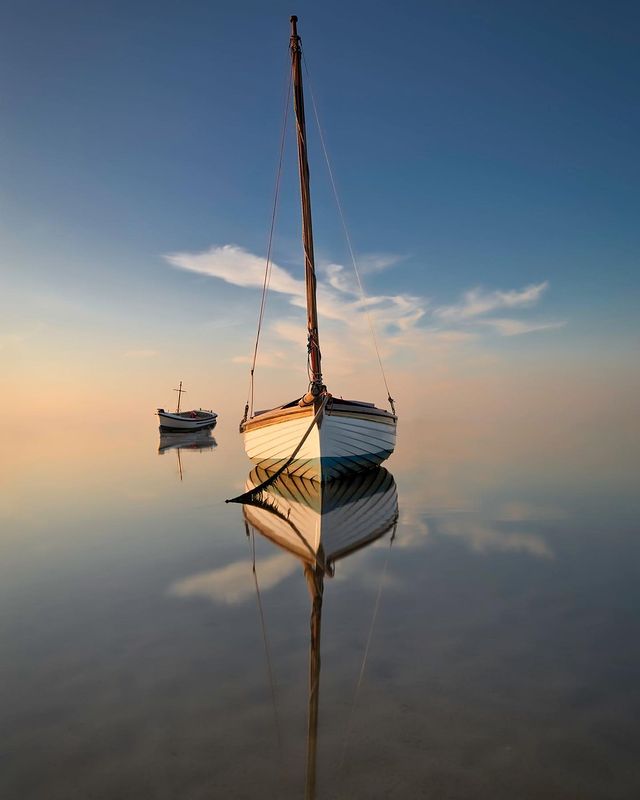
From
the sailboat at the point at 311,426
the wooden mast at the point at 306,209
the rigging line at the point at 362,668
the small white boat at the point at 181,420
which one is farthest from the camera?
the small white boat at the point at 181,420

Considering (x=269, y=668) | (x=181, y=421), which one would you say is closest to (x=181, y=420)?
(x=181, y=421)

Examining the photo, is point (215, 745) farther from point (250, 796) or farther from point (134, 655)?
point (134, 655)

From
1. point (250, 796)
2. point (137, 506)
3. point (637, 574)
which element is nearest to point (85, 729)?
point (250, 796)

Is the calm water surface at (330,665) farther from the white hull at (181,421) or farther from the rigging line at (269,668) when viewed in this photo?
the white hull at (181,421)

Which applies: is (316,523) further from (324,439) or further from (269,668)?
(269,668)

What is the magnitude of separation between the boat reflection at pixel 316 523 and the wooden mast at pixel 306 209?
4.09 meters

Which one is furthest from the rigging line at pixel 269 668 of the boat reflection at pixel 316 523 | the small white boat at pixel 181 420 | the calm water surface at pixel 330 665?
the small white boat at pixel 181 420

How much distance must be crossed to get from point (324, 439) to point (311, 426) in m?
0.91

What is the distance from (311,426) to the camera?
14.4 meters

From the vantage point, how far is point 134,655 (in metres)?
4.98

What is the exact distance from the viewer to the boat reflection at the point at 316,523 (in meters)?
5.02

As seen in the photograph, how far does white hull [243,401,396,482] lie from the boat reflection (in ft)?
2.46

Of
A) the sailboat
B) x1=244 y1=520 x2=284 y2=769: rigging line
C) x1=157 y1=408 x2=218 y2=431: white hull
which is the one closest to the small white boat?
x1=157 y1=408 x2=218 y2=431: white hull

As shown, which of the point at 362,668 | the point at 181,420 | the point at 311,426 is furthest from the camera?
the point at 181,420
